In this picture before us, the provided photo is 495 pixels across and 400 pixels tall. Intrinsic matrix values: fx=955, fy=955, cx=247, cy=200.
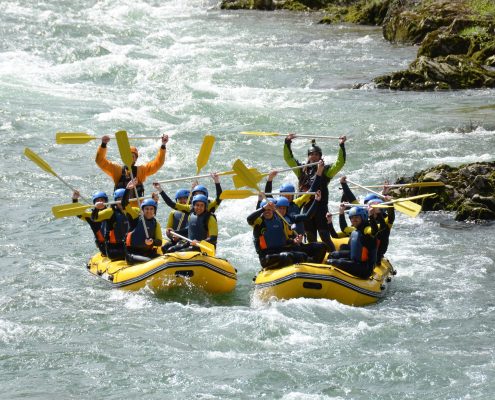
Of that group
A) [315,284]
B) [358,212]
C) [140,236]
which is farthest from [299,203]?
[140,236]

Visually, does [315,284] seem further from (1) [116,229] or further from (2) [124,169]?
(2) [124,169]

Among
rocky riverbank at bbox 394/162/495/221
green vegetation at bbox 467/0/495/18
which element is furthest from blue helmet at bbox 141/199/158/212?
green vegetation at bbox 467/0/495/18

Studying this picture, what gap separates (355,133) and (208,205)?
7.33m

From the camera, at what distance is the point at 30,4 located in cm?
3412

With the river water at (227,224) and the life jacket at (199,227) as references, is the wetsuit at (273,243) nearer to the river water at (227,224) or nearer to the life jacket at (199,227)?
the river water at (227,224)

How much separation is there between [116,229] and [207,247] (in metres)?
1.39

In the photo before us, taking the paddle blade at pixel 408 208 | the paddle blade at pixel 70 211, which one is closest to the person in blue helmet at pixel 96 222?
the paddle blade at pixel 70 211

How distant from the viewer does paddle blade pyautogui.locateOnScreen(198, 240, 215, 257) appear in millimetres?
11773

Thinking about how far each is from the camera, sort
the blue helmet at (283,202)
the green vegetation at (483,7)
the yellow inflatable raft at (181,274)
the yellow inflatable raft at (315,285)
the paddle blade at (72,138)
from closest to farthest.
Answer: the yellow inflatable raft at (315,285) → the yellow inflatable raft at (181,274) → the blue helmet at (283,202) → the paddle blade at (72,138) → the green vegetation at (483,7)

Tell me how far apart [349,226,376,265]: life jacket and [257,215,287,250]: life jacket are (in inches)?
36.8

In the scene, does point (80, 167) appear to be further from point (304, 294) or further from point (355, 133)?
point (304, 294)

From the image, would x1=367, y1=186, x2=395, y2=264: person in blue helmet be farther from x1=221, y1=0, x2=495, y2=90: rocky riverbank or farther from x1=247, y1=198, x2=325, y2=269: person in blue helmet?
x1=221, y1=0, x2=495, y2=90: rocky riverbank

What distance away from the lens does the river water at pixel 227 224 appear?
944 cm

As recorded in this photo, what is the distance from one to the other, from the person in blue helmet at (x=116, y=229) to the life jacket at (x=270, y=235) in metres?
1.94
